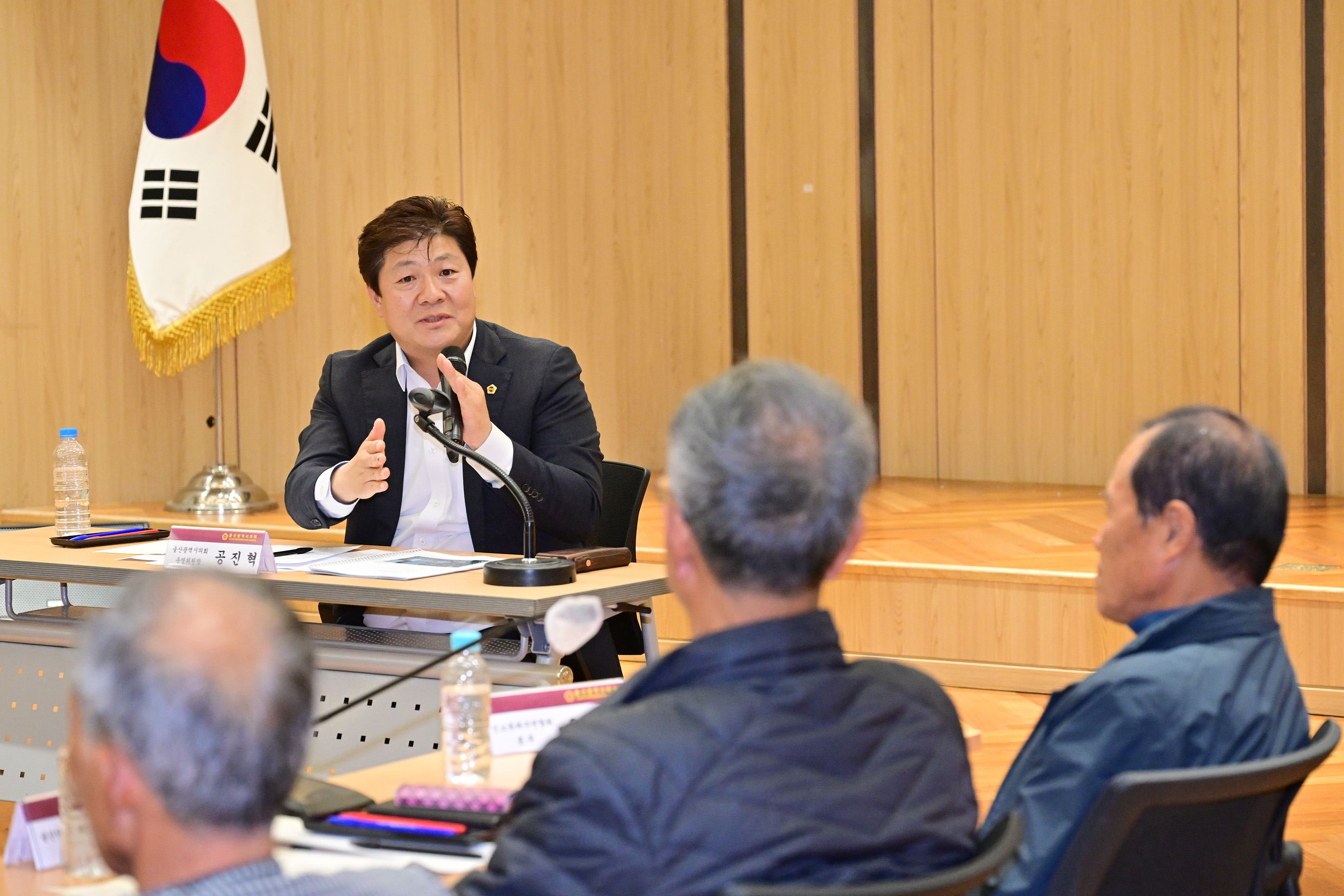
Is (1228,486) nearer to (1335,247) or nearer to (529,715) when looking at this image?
(529,715)

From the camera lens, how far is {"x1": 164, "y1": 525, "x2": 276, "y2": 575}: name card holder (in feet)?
8.26

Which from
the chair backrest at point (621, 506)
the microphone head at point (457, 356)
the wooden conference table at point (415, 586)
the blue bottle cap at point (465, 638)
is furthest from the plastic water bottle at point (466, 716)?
the chair backrest at point (621, 506)

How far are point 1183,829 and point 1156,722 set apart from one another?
0.15 metres

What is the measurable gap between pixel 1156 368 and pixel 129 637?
5.84m

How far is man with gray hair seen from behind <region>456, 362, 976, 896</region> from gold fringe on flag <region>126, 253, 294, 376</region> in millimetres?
5123

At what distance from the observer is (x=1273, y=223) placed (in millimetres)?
5906

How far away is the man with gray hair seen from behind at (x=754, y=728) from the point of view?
1081 millimetres

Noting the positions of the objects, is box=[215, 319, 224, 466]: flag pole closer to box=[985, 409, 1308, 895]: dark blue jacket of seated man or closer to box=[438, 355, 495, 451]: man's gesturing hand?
box=[438, 355, 495, 451]: man's gesturing hand

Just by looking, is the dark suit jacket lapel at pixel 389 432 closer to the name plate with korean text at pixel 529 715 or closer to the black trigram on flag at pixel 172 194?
the name plate with korean text at pixel 529 715

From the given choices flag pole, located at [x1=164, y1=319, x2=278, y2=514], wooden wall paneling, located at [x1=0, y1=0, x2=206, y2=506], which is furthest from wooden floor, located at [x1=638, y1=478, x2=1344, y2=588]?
wooden wall paneling, located at [x1=0, y1=0, x2=206, y2=506]

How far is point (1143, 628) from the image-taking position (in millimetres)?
1641

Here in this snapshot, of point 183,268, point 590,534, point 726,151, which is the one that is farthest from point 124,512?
point 590,534

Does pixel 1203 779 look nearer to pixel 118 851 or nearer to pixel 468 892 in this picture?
pixel 468 892

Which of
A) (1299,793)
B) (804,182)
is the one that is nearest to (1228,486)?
(1299,793)
